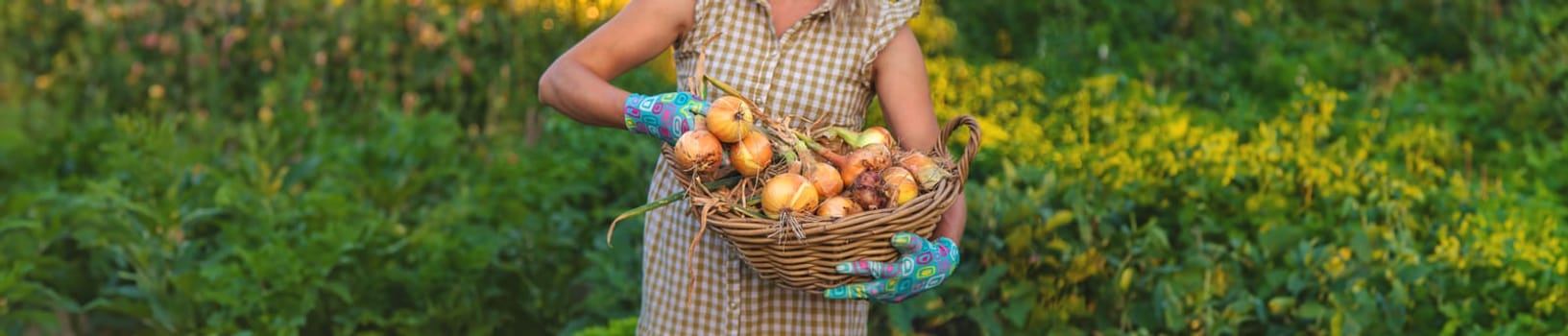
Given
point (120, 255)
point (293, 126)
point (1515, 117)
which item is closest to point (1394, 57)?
point (1515, 117)

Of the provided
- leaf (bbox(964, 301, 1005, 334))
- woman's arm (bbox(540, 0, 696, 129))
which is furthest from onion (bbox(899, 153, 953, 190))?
leaf (bbox(964, 301, 1005, 334))

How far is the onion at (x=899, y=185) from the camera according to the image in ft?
7.37

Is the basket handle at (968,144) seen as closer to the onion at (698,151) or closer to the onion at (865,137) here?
the onion at (865,137)

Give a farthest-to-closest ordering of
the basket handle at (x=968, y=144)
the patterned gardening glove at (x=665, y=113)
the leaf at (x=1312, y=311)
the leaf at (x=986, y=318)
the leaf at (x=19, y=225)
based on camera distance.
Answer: the leaf at (x=19, y=225)
the leaf at (x=986, y=318)
the leaf at (x=1312, y=311)
the basket handle at (x=968, y=144)
the patterned gardening glove at (x=665, y=113)

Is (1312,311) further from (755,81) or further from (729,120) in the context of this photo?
(729,120)

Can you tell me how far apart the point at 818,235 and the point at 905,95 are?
521 mm

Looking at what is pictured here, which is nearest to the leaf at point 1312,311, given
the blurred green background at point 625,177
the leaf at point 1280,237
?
the blurred green background at point 625,177

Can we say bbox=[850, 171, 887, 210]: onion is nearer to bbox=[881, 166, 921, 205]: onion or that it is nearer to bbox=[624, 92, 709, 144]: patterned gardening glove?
bbox=[881, 166, 921, 205]: onion

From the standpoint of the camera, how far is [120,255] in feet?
13.6

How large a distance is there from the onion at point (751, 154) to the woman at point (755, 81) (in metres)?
0.27

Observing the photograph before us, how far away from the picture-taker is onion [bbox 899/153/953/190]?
7.61ft

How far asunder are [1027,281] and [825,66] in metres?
1.25

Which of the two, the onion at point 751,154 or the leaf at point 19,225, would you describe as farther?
the leaf at point 19,225

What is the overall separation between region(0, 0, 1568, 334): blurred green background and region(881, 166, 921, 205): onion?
1.37 meters
